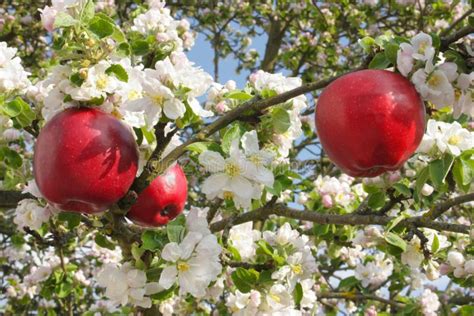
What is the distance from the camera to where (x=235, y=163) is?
1348 mm

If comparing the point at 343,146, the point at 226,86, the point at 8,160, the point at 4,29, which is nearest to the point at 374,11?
the point at 4,29

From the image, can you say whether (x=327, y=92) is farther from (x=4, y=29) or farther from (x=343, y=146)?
(x=4, y=29)

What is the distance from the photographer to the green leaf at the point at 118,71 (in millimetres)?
1240

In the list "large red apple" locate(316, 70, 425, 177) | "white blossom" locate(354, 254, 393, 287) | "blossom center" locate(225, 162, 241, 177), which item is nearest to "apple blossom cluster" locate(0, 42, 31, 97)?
"blossom center" locate(225, 162, 241, 177)

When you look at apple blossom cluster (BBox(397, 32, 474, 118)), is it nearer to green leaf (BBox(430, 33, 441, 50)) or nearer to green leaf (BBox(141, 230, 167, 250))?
green leaf (BBox(430, 33, 441, 50))

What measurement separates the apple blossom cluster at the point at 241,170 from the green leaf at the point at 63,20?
41 centimetres

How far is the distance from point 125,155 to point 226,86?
0.64 meters

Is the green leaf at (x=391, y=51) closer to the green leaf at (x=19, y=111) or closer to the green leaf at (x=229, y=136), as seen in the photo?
the green leaf at (x=229, y=136)

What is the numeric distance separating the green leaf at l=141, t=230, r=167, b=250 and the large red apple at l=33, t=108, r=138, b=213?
212 mm

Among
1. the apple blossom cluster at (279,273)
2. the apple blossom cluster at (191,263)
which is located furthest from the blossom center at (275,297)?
the apple blossom cluster at (191,263)

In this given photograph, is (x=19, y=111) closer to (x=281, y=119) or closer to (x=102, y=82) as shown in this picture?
(x=102, y=82)

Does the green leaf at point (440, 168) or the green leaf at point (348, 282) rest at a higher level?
the green leaf at point (440, 168)

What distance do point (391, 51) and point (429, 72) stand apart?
94 millimetres

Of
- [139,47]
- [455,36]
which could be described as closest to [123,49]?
[139,47]
